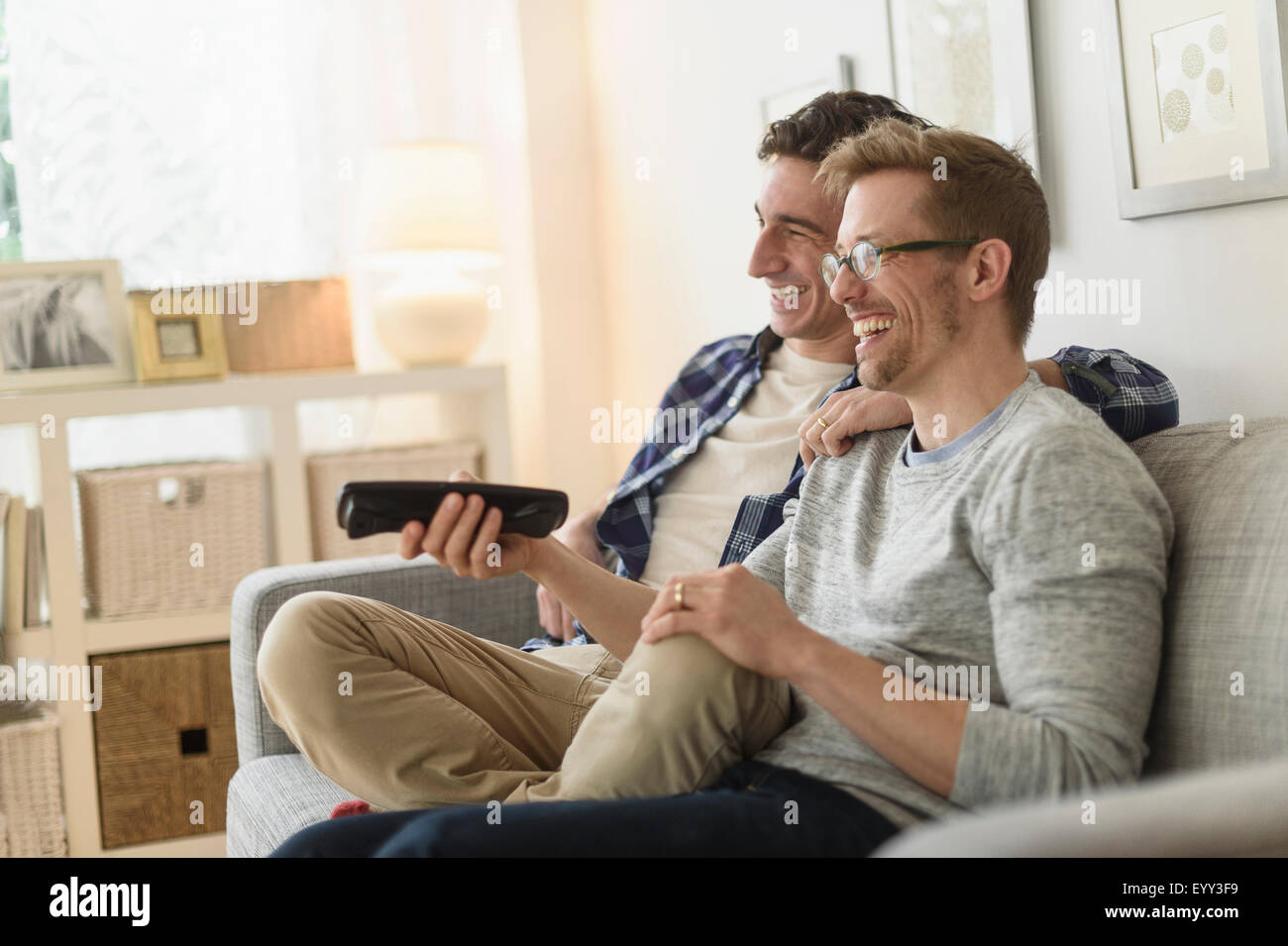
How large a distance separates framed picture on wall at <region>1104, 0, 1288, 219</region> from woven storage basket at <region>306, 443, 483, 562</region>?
5.57 ft

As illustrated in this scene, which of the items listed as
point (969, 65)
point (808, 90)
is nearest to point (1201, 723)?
point (969, 65)

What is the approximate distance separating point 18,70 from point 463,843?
102 inches

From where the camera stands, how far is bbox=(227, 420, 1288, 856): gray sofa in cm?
82

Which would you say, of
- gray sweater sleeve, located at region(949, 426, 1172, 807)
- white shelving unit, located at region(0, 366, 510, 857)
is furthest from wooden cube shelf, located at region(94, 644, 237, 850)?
gray sweater sleeve, located at region(949, 426, 1172, 807)

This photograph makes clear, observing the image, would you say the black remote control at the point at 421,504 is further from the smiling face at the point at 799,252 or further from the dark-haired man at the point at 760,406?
the smiling face at the point at 799,252

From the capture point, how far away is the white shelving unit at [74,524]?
2484mm

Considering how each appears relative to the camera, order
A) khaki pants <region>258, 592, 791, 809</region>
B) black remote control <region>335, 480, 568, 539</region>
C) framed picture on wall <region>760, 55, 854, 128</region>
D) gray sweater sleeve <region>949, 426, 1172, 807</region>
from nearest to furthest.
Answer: gray sweater sleeve <region>949, 426, 1172, 807</region>
khaki pants <region>258, 592, 791, 809</region>
black remote control <region>335, 480, 568, 539</region>
framed picture on wall <region>760, 55, 854, 128</region>

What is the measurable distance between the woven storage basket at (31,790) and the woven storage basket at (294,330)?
91 cm

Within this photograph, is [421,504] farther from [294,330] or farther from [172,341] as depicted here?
[294,330]

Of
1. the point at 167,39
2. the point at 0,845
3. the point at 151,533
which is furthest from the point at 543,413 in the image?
the point at 0,845

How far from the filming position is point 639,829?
1.06 m

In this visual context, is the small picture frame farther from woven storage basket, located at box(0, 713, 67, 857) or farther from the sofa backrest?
the sofa backrest

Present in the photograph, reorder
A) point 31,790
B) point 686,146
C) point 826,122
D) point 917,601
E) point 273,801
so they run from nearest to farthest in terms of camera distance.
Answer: point 917,601 → point 273,801 → point 826,122 → point 31,790 → point 686,146

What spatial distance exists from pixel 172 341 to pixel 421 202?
62 centimetres
